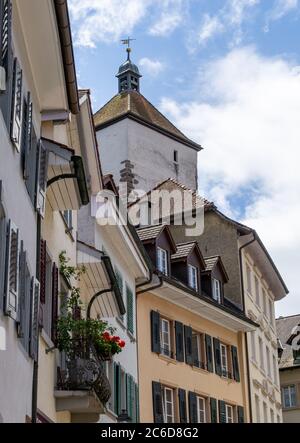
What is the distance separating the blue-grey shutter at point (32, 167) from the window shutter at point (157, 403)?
50.2 ft

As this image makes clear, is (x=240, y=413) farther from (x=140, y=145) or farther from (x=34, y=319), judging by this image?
(x=140, y=145)

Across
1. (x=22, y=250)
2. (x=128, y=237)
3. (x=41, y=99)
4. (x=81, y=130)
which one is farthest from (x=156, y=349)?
(x=22, y=250)

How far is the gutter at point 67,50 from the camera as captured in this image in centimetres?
1145

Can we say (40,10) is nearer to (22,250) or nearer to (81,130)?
(22,250)

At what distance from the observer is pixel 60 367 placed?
1548cm

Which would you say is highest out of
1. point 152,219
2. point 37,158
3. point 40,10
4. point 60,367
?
Answer: point 152,219

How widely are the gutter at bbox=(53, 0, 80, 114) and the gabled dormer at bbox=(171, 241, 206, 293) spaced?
60.3 ft

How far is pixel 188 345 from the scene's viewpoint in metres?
30.2

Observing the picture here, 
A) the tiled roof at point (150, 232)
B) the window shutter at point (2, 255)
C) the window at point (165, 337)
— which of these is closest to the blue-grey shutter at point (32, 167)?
the window shutter at point (2, 255)

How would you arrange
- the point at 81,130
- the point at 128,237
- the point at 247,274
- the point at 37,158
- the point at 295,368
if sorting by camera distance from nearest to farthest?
the point at 37,158 → the point at 81,130 → the point at 128,237 → the point at 247,274 → the point at 295,368

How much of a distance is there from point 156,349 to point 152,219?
11355mm

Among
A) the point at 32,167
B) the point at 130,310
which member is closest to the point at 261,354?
the point at 130,310

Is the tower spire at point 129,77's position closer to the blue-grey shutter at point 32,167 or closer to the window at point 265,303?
the window at point 265,303

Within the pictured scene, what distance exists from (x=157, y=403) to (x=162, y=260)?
5441 millimetres
